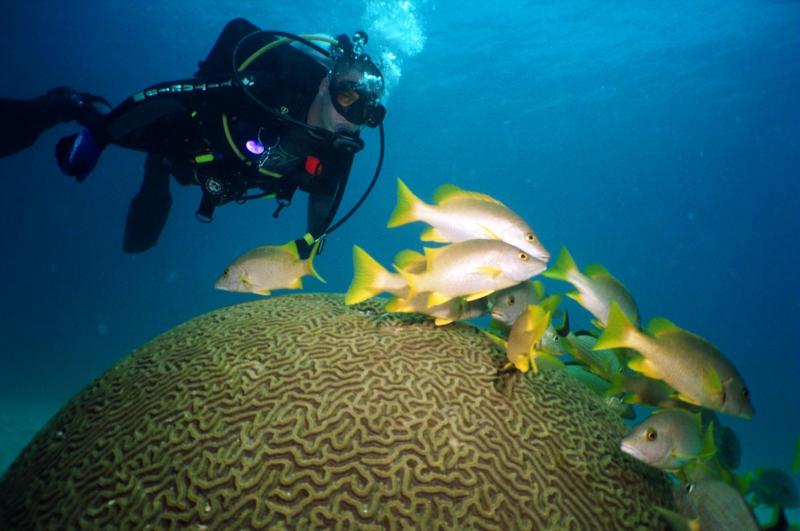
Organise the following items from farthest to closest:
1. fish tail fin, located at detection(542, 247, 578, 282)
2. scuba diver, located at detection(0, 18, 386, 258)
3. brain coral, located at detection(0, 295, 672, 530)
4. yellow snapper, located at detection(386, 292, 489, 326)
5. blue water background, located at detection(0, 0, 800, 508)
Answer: blue water background, located at detection(0, 0, 800, 508) < scuba diver, located at detection(0, 18, 386, 258) < fish tail fin, located at detection(542, 247, 578, 282) < yellow snapper, located at detection(386, 292, 489, 326) < brain coral, located at detection(0, 295, 672, 530)

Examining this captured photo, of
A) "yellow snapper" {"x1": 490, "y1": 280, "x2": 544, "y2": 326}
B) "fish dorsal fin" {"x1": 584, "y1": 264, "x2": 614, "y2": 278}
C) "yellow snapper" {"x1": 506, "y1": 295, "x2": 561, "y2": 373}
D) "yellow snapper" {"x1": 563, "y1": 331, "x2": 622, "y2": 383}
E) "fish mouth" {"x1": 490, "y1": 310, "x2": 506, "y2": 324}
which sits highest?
"fish dorsal fin" {"x1": 584, "y1": 264, "x2": 614, "y2": 278}

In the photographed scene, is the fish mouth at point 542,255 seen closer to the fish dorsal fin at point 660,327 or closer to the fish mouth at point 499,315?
the fish mouth at point 499,315

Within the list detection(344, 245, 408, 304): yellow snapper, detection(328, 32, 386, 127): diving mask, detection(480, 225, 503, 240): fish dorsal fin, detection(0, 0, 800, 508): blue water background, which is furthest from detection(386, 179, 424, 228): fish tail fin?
detection(0, 0, 800, 508): blue water background

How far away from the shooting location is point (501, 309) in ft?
10.1

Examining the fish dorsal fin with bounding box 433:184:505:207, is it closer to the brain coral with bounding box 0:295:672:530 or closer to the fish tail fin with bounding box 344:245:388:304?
the fish tail fin with bounding box 344:245:388:304

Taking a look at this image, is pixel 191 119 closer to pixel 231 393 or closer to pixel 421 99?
pixel 231 393

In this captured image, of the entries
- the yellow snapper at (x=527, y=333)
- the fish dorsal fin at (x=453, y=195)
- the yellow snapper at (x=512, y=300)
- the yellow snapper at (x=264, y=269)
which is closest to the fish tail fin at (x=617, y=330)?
the yellow snapper at (x=527, y=333)

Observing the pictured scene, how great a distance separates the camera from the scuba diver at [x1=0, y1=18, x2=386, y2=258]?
488 cm

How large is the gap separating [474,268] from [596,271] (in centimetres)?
132

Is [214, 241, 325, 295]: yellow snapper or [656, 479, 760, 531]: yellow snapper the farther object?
[214, 241, 325, 295]: yellow snapper

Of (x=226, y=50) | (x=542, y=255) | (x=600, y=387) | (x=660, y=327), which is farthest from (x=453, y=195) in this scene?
(x=226, y=50)

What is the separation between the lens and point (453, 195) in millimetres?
2994

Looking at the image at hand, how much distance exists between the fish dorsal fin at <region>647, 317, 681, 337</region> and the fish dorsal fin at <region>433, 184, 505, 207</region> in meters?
1.22

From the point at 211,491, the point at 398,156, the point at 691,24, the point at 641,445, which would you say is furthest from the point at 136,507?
the point at 398,156
